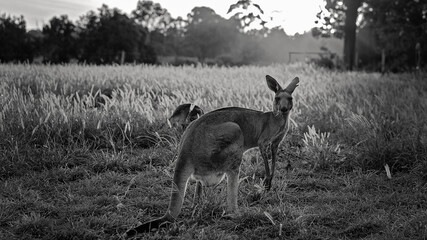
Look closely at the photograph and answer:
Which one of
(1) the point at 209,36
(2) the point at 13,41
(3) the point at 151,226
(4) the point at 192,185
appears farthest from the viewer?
(1) the point at 209,36

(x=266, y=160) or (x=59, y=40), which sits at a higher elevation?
(x=59, y=40)

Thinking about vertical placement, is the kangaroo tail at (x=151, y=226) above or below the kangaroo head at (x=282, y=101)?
below

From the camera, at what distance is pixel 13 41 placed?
28.8 meters

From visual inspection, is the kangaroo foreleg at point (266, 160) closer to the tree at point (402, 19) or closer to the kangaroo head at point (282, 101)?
the kangaroo head at point (282, 101)

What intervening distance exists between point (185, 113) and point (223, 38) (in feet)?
155

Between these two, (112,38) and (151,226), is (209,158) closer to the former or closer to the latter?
(151,226)

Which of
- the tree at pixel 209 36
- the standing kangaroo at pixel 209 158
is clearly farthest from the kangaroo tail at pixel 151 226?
the tree at pixel 209 36

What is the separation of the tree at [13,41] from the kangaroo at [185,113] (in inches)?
967

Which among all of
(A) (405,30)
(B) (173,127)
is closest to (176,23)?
(A) (405,30)

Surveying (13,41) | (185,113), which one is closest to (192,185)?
(185,113)

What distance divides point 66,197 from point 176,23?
56.6 meters

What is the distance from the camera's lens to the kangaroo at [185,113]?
17.8 feet

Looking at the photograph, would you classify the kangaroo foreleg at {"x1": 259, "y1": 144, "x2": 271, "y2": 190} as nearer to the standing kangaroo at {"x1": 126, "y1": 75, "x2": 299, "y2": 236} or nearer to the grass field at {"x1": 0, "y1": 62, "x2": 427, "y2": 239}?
the grass field at {"x1": 0, "y1": 62, "x2": 427, "y2": 239}

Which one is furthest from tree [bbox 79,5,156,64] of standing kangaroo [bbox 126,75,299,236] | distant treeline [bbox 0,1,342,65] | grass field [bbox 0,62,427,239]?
standing kangaroo [bbox 126,75,299,236]
